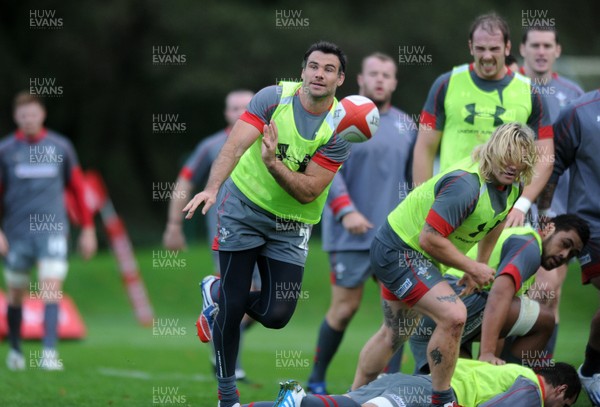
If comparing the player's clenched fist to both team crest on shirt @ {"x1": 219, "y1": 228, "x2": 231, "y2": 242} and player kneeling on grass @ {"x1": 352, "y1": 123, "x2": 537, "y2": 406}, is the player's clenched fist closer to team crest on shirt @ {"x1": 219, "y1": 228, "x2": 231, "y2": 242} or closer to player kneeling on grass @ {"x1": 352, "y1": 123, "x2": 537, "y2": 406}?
team crest on shirt @ {"x1": 219, "y1": 228, "x2": 231, "y2": 242}

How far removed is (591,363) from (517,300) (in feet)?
3.05

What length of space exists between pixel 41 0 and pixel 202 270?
38.6 ft

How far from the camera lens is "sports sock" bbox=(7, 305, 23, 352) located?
1060 centimetres

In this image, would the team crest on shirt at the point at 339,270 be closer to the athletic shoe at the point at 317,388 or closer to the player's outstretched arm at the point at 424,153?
the athletic shoe at the point at 317,388

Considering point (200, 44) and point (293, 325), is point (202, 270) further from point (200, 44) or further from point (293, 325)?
point (200, 44)

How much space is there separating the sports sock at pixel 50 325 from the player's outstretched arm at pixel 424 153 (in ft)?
14.6

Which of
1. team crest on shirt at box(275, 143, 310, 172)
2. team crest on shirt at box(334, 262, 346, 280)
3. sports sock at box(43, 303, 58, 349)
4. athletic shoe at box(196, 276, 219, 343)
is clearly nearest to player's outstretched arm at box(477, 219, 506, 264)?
team crest on shirt at box(275, 143, 310, 172)

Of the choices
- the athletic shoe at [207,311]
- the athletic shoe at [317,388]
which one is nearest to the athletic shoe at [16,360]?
the athletic shoe at [317,388]

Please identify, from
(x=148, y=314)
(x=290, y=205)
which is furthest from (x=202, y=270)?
(x=290, y=205)

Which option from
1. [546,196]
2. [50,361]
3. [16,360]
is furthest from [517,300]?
[16,360]

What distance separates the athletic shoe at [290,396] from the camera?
594 centimetres

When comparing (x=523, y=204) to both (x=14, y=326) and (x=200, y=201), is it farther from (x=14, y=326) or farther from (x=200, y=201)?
(x=14, y=326)

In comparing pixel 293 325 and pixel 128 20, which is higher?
pixel 128 20

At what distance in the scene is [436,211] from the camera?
20.5 feet
